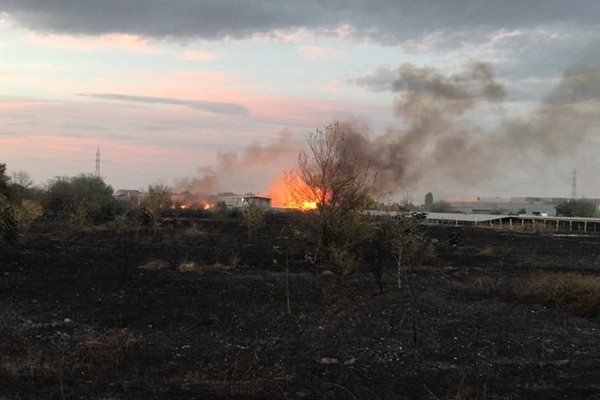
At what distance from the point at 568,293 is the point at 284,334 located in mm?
7766

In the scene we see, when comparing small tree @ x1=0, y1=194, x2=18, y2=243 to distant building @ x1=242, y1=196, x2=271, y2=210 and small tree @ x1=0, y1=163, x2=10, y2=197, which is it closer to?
small tree @ x1=0, y1=163, x2=10, y2=197

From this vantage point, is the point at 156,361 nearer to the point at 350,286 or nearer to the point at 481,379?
the point at 481,379


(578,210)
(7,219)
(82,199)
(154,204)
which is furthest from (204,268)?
(578,210)

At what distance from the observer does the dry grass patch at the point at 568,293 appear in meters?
13.8

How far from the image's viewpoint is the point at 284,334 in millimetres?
11211

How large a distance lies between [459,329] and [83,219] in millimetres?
29863

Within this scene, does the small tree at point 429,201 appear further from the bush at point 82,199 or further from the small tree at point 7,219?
the small tree at point 7,219

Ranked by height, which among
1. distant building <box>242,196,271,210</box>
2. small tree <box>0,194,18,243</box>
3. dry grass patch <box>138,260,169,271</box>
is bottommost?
dry grass patch <box>138,260,169,271</box>

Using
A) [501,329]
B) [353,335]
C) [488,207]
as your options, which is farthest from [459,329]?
[488,207]

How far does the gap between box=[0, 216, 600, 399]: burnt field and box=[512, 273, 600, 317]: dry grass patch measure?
38 mm

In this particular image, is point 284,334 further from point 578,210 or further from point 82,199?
point 578,210

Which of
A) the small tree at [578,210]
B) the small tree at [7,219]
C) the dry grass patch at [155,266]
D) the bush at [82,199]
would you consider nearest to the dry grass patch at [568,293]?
the dry grass patch at [155,266]

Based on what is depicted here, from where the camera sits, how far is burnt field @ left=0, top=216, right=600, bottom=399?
8.16 m

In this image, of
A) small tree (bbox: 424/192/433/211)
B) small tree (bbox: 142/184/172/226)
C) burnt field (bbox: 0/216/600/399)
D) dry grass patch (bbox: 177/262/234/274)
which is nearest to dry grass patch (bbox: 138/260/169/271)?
burnt field (bbox: 0/216/600/399)
